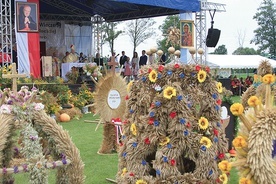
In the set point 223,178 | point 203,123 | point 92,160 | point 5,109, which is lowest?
point 92,160

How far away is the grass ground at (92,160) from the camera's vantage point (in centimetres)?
600

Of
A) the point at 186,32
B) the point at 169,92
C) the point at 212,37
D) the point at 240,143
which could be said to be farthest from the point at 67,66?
the point at 240,143

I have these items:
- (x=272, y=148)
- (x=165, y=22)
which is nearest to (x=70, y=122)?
(x=272, y=148)

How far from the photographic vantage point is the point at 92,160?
23.9 ft

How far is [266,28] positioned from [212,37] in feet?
116

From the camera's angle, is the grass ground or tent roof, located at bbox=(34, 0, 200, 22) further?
tent roof, located at bbox=(34, 0, 200, 22)

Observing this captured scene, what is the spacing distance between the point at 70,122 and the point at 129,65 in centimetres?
765

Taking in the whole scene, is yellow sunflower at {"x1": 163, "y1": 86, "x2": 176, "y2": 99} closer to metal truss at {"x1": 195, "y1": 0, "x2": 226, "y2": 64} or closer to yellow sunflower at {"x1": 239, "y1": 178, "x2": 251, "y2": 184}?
yellow sunflower at {"x1": 239, "y1": 178, "x2": 251, "y2": 184}

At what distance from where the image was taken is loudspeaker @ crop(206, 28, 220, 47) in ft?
62.0

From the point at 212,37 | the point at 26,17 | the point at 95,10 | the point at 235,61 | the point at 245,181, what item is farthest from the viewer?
the point at 235,61

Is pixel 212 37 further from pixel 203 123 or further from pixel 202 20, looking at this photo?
pixel 203 123

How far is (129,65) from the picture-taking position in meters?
19.2

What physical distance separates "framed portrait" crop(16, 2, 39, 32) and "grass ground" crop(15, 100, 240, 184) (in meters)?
5.35

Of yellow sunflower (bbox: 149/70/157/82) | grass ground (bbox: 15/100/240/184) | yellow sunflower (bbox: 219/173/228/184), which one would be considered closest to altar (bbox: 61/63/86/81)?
grass ground (bbox: 15/100/240/184)
